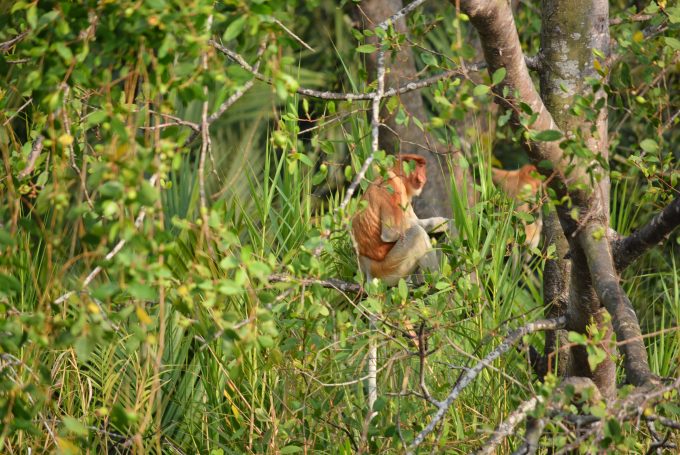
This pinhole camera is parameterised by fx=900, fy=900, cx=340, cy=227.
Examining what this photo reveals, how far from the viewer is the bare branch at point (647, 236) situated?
2.14m

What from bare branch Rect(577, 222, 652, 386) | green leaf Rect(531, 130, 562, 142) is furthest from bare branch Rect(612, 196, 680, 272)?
green leaf Rect(531, 130, 562, 142)

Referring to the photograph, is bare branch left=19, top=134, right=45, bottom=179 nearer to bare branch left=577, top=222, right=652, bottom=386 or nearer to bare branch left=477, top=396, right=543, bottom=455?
bare branch left=477, top=396, right=543, bottom=455

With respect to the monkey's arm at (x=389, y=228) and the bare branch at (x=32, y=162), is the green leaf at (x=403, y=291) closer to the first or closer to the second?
the bare branch at (x=32, y=162)

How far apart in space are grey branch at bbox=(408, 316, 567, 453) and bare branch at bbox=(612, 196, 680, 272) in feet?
0.81

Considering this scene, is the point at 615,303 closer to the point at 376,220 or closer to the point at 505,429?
the point at 505,429

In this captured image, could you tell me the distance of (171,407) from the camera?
10.8ft

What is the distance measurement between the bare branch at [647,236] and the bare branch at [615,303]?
53mm

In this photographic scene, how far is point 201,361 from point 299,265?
Answer: 131cm

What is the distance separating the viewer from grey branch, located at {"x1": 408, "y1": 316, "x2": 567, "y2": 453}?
1.89 m

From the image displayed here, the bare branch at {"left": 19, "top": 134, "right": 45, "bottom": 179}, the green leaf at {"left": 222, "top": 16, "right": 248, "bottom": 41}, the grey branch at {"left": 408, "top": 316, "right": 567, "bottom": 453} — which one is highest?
the green leaf at {"left": 222, "top": 16, "right": 248, "bottom": 41}

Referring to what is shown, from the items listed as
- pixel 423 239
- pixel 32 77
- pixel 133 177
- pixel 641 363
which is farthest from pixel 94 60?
pixel 423 239

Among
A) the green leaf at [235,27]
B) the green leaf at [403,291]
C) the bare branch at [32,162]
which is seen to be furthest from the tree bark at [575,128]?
the bare branch at [32,162]

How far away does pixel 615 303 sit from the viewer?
2.13 metres

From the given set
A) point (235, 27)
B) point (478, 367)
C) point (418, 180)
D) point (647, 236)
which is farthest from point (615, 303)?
point (418, 180)
